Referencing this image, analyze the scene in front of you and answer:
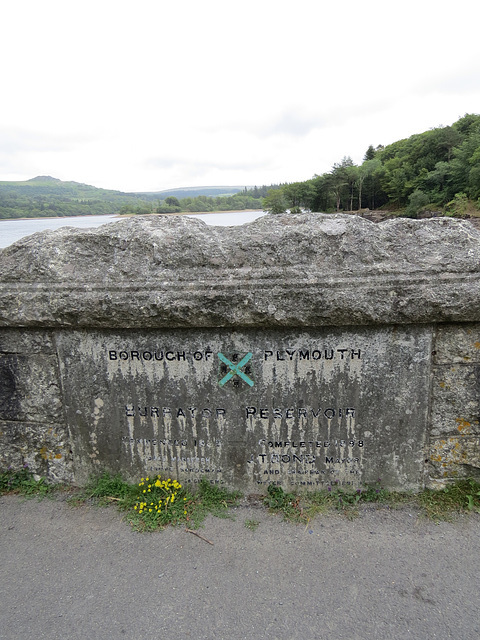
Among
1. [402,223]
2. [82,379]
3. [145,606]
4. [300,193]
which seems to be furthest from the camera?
[300,193]

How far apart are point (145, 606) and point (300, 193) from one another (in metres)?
43.1

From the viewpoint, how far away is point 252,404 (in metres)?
2.52

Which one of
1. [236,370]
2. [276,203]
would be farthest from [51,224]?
[276,203]

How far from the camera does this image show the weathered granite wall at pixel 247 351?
7.32ft

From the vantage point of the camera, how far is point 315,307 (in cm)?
221

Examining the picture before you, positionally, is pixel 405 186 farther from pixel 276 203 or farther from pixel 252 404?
pixel 252 404

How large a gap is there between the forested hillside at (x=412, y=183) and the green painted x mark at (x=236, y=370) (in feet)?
113

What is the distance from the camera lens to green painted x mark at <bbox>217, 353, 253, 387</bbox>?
2436 millimetres

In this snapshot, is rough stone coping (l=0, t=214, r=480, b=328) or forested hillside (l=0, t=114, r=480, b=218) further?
forested hillside (l=0, t=114, r=480, b=218)

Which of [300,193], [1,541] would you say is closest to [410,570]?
[1,541]

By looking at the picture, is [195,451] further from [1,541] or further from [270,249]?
[270,249]

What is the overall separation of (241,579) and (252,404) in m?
0.97

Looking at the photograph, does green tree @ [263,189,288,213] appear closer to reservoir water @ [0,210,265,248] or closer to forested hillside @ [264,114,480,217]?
forested hillside @ [264,114,480,217]

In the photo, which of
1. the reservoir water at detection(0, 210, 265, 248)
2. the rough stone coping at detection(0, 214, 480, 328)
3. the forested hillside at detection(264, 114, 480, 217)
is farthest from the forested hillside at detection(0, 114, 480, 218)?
the rough stone coping at detection(0, 214, 480, 328)
